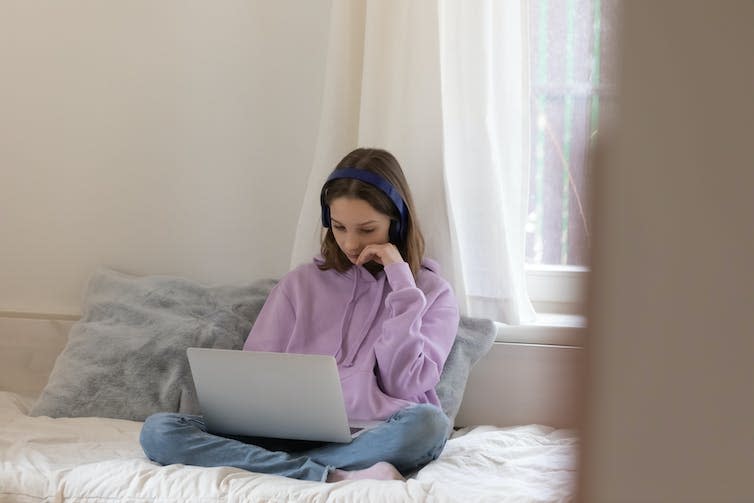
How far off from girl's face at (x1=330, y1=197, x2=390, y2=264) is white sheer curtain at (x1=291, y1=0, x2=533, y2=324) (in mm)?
186

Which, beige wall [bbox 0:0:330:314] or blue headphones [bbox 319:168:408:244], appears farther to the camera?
beige wall [bbox 0:0:330:314]

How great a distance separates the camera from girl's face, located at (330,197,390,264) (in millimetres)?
1905

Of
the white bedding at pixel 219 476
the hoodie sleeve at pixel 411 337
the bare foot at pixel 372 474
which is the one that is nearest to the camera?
the white bedding at pixel 219 476

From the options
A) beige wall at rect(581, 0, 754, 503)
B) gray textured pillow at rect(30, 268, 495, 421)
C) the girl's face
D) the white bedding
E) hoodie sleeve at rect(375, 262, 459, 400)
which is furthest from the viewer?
gray textured pillow at rect(30, 268, 495, 421)

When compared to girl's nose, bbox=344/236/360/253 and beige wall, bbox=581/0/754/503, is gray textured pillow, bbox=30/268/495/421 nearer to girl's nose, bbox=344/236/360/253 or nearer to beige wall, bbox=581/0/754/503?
girl's nose, bbox=344/236/360/253

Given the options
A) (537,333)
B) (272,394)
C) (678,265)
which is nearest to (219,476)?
(272,394)

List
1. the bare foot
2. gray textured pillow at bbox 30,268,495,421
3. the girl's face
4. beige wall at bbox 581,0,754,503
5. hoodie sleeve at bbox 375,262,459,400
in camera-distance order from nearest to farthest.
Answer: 1. beige wall at bbox 581,0,754,503
2. the bare foot
3. hoodie sleeve at bbox 375,262,459,400
4. the girl's face
5. gray textured pillow at bbox 30,268,495,421

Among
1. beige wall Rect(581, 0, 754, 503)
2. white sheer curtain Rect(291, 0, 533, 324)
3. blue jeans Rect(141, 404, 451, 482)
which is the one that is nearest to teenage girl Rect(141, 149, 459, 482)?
blue jeans Rect(141, 404, 451, 482)

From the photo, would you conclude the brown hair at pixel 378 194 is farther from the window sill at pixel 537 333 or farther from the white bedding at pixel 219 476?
the white bedding at pixel 219 476

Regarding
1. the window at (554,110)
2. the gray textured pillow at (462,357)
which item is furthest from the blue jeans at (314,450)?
the window at (554,110)

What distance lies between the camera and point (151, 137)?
7.79 feet

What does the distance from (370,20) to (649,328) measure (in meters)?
1.97

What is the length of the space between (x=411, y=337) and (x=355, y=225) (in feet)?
0.87

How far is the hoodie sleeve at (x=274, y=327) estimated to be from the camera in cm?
195
